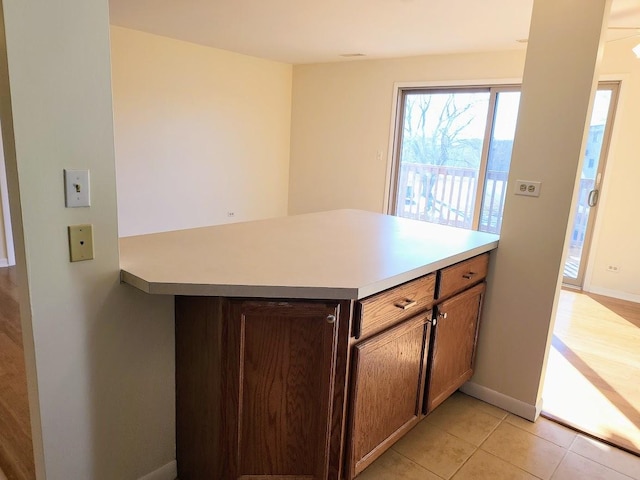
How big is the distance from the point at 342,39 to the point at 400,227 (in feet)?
9.11

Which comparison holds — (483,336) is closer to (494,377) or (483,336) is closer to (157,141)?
(494,377)

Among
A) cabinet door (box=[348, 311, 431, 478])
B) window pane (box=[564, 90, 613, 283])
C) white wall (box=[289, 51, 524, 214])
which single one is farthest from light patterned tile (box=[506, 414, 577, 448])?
white wall (box=[289, 51, 524, 214])

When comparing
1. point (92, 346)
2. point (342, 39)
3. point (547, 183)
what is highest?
point (342, 39)

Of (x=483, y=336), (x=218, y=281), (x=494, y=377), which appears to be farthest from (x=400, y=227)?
(x=218, y=281)

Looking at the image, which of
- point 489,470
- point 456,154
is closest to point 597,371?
point 489,470

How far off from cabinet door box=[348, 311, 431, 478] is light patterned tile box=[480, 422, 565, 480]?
448mm

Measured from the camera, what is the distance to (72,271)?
1304mm

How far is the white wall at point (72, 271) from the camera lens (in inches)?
44.9

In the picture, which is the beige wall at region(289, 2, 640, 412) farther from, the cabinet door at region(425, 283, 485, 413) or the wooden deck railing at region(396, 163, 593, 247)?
the cabinet door at region(425, 283, 485, 413)

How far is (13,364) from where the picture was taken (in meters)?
2.56

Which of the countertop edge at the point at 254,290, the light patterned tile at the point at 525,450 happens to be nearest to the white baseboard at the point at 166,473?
the countertop edge at the point at 254,290

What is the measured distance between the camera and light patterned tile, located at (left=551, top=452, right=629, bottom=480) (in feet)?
6.26

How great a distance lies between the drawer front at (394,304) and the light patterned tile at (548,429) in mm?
944

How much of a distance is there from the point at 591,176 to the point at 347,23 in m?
2.81
